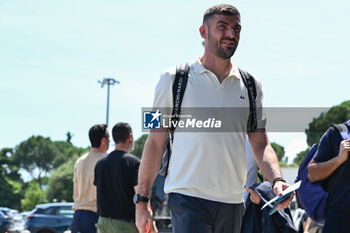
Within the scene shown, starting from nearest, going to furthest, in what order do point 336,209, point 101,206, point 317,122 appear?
1. point 336,209
2. point 101,206
3. point 317,122

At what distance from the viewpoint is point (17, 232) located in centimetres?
2081

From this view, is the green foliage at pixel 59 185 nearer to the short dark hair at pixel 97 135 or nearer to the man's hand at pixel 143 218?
the short dark hair at pixel 97 135

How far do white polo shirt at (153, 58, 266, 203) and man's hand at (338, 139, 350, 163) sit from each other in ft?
2.22

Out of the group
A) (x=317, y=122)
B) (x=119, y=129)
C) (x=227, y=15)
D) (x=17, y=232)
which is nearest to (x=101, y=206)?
(x=119, y=129)

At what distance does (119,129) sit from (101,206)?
0.86 m

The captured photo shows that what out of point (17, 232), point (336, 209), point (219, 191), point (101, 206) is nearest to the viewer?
point (219, 191)

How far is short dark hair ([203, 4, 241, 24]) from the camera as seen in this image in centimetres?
381

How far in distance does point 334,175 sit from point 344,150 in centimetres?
20

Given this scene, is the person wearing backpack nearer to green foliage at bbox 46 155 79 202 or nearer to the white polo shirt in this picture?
the white polo shirt

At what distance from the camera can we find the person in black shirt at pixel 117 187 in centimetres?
613

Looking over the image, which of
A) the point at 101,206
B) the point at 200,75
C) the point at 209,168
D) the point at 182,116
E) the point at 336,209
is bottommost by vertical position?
the point at 101,206

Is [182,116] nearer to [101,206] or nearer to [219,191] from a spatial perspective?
[219,191]

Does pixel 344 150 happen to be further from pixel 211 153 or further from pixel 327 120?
pixel 327 120

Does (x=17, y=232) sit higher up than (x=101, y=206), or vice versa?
(x=101, y=206)
